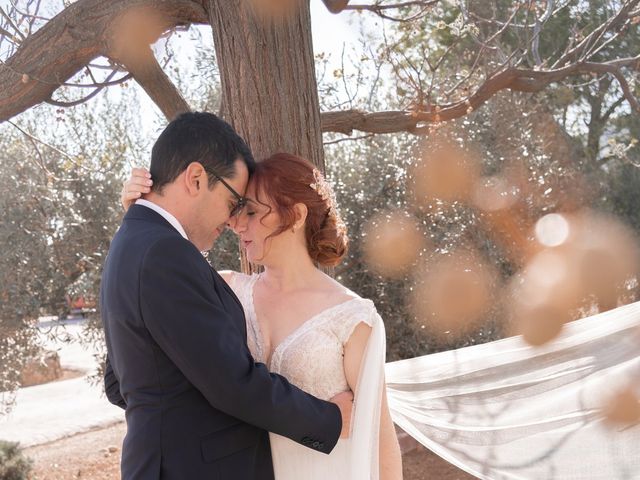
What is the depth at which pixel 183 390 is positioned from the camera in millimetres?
2012

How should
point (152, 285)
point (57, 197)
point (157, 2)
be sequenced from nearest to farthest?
point (152, 285)
point (157, 2)
point (57, 197)

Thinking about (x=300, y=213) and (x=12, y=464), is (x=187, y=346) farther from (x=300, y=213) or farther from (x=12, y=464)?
(x=12, y=464)

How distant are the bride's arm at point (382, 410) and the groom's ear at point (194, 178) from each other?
0.69m

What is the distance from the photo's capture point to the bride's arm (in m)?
2.41

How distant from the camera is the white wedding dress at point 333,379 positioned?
2359 mm

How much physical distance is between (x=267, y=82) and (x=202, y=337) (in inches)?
64.3

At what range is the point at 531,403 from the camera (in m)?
3.58

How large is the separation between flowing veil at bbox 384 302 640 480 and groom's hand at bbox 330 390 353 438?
1208mm

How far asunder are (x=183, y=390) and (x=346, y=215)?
21.2 ft

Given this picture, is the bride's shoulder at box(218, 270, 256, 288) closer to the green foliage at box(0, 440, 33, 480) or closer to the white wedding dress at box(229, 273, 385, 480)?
the white wedding dress at box(229, 273, 385, 480)

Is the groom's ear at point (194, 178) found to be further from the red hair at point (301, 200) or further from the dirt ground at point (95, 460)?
the dirt ground at point (95, 460)

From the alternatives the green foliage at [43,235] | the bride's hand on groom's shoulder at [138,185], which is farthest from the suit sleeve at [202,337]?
the green foliage at [43,235]

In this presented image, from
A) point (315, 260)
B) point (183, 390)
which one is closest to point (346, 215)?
point (315, 260)

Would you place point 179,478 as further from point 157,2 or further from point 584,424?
point 157,2
